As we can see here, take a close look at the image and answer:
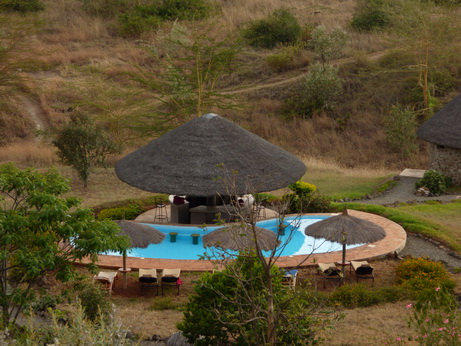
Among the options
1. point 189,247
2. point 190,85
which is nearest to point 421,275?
point 189,247

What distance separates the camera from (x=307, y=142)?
144 feet

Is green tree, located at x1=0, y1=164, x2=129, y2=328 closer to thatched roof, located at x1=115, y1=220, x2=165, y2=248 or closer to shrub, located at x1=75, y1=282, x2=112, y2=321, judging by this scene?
shrub, located at x1=75, y1=282, x2=112, y2=321

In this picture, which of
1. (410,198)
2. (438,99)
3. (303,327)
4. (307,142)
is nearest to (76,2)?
(307,142)

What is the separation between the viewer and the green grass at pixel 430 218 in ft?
73.4

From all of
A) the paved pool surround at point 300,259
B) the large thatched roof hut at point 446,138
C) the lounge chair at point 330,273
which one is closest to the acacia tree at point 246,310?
the lounge chair at point 330,273

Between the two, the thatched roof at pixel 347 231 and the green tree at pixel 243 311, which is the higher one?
the green tree at pixel 243 311

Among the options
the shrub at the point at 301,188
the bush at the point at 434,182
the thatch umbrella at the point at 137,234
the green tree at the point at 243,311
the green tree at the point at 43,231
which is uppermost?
the green tree at the point at 43,231

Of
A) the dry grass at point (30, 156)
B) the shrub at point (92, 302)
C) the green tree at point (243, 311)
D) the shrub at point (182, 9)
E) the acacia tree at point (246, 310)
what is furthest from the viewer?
the shrub at point (182, 9)

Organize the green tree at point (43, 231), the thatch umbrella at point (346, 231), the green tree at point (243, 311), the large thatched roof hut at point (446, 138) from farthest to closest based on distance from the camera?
the large thatched roof hut at point (446, 138) → the thatch umbrella at point (346, 231) → the green tree at point (243, 311) → the green tree at point (43, 231)

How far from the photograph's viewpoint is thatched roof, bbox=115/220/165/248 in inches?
697

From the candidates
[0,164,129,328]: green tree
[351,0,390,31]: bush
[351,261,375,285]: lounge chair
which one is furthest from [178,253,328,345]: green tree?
[351,0,390,31]: bush

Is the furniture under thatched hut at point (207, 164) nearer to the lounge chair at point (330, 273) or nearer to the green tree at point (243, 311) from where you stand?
the lounge chair at point (330, 273)

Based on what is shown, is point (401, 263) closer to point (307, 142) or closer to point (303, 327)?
point (303, 327)

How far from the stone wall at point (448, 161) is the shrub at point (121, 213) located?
580 inches
